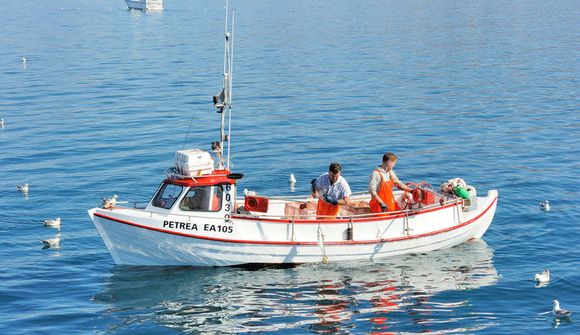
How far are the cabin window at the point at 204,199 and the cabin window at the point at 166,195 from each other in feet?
1.10

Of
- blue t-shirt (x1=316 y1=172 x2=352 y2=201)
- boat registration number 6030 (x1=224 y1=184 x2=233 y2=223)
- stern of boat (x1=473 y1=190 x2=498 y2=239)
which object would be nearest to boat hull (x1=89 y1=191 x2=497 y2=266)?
boat registration number 6030 (x1=224 y1=184 x2=233 y2=223)

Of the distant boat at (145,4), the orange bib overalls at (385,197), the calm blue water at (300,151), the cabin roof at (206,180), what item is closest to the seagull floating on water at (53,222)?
the calm blue water at (300,151)

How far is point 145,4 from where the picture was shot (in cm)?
12719

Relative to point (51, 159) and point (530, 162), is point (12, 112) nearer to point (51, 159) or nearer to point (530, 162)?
point (51, 159)

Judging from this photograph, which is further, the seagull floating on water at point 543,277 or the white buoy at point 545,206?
the white buoy at point 545,206

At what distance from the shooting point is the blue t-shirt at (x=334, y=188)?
23188 millimetres

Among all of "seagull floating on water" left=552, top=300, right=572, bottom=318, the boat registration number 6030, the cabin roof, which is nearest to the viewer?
"seagull floating on water" left=552, top=300, right=572, bottom=318

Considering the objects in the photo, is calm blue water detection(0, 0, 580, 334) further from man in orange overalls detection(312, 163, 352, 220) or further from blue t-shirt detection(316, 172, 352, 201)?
blue t-shirt detection(316, 172, 352, 201)

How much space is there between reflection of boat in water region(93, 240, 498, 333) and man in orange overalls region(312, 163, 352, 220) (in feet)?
4.91

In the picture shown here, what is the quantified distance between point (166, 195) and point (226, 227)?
1.81 meters

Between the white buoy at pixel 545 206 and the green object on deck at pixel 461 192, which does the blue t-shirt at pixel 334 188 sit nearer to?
the green object on deck at pixel 461 192

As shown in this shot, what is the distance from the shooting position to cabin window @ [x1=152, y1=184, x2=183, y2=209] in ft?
73.8

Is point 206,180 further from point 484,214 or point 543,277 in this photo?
point 543,277

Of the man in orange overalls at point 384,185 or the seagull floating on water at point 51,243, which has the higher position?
the man in orange overalls at point 384,185
